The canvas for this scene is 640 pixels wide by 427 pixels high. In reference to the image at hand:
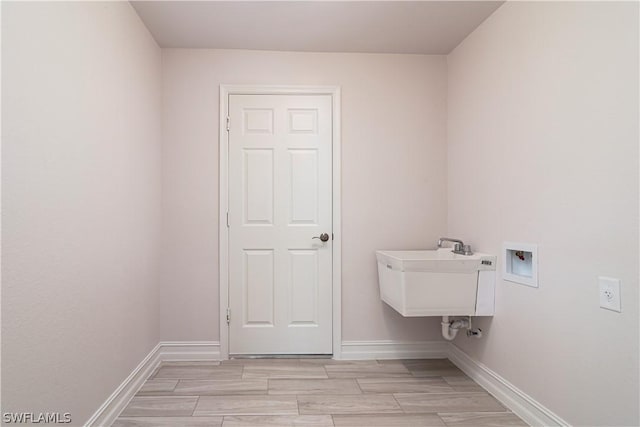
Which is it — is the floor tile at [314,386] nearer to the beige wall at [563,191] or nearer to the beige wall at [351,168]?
the beige wall at [351,168]

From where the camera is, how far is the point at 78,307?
190 centimetres

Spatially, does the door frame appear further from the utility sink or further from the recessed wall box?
the recessed wall box

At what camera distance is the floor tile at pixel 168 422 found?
7.36 feet

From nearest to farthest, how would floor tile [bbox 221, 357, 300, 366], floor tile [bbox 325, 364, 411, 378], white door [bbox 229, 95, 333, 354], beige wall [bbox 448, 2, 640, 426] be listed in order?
beige wall [bbox 448, 2, 640, 426] → floor tile [bbox 325, 364, 411, 378] → floor tile [bbox 221, 357, 300, 366] → white door [bbox 229, 95, 333, 354]

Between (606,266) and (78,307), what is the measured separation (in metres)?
2.28

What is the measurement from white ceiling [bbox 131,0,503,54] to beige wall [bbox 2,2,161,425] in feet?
0.96

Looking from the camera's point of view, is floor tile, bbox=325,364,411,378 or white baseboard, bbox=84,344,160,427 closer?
white baseboard, bbox=84,344,160,427

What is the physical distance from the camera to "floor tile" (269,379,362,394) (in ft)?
8.81

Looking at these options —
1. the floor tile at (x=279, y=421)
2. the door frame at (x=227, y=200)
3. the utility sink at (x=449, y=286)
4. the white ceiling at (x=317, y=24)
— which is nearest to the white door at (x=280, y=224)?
the door frame at (x=227, y=200)

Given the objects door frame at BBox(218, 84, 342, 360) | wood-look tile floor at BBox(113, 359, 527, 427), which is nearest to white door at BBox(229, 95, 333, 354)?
door frame at BBox(218, 84, 342, 360)

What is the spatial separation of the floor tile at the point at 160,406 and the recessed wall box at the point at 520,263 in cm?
199

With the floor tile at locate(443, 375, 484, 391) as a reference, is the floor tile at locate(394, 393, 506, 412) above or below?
above

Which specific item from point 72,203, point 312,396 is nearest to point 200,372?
point 312,396

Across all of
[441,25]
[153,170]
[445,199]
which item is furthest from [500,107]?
[153,170]
